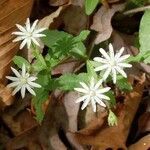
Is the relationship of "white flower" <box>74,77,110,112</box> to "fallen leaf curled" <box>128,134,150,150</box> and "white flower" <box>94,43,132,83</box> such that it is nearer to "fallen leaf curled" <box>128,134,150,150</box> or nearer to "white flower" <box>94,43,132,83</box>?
"white flower" <box>94,43,132,83</box>

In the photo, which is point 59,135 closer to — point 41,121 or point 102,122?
point 41,121

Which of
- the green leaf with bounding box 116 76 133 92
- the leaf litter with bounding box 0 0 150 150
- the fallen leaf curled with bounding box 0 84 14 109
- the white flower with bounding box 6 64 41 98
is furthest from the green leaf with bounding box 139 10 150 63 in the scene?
the fallen leaf curled with bounding box 0 84 14 109

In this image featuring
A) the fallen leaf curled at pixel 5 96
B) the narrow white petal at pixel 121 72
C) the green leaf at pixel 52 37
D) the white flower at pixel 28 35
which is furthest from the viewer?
the fallen leaf curled at pixel 5 96

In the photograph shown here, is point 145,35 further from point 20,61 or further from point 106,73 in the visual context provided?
point 20,61

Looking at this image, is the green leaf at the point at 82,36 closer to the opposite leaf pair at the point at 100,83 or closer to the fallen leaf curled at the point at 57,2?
the opposite leaf pair at the point at 100,83

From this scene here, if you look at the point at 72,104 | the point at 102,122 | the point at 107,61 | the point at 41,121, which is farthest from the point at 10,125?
the point at 107,61

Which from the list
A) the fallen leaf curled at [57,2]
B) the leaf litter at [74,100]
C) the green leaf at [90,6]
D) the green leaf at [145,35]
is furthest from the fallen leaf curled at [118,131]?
the fallen leaf curled at [57,2]
